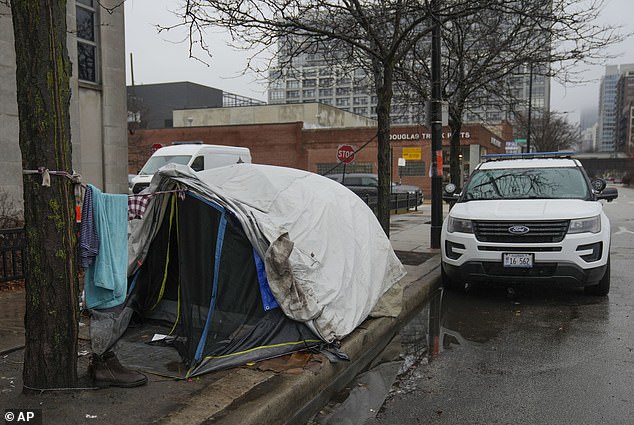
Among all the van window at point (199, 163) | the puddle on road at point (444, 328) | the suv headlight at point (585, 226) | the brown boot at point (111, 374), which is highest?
the van window at point (199, 163)

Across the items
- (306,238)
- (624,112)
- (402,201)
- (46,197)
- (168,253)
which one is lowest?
(402,201)

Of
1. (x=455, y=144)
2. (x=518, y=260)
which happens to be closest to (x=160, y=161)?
(x=455, y=144)

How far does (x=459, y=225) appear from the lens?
7.58m

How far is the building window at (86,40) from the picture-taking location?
12.7m

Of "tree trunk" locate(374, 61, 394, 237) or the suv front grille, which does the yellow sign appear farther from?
the suv front grille

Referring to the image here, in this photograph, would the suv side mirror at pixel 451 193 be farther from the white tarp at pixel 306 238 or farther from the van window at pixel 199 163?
the van window at pixel 199 163

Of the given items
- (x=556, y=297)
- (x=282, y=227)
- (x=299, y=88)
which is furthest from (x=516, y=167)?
(x=299, y=88)

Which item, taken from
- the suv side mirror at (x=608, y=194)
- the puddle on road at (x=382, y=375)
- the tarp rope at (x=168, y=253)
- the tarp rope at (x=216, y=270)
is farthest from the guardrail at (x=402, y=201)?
the tarp rope at (x=216, y=270)

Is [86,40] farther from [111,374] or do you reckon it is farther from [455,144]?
[111,374]

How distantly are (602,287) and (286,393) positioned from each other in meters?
5.60

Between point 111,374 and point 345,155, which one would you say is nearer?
point 111,374

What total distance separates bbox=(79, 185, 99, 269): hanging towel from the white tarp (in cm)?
92

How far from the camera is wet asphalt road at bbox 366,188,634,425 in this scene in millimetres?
4020

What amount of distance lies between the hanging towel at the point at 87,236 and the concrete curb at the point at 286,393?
50.6 inches
